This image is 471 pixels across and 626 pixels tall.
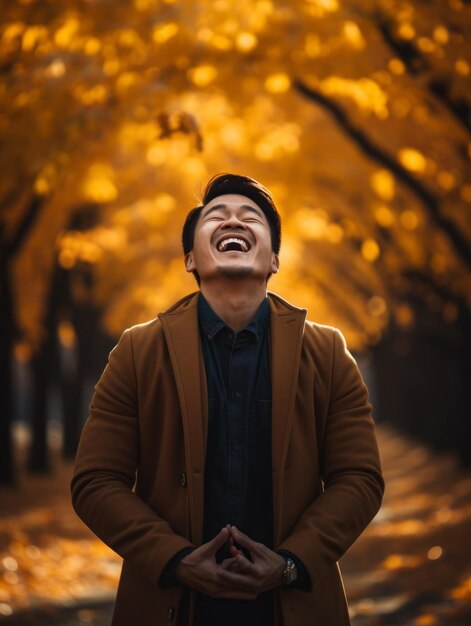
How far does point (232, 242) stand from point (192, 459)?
78 cm

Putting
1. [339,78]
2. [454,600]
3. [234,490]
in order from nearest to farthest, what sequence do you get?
[234,490], [454,600], [339,78]

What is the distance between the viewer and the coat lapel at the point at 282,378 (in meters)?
3.14

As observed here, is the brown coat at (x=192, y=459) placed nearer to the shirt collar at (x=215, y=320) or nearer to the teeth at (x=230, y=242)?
the shirt collar at (x=215, y=320)

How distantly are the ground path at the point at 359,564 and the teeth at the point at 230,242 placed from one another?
5344 millimetres

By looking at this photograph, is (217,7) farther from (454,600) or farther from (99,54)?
(454,600)

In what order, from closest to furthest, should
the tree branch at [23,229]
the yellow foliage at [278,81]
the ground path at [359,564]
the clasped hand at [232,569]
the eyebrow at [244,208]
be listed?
the clasped hand at [232,569], the eyebrow at [244,208], the ground path at [359,564], the yellow foliage at [278,81], the tree branch at [23,229]

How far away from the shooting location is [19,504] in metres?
16.2

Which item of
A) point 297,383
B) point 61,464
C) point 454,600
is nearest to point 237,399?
point 297,383

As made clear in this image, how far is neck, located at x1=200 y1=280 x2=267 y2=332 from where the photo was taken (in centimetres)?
336

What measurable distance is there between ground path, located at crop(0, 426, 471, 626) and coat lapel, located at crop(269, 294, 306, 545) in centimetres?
517

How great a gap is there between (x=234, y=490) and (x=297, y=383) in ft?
1.39

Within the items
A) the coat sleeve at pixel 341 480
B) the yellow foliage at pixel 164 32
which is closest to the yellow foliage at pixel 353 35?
the yellow foliage at pixel 164 32

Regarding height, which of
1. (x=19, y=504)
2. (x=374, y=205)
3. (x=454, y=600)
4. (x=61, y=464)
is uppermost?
(x=374, y=205)

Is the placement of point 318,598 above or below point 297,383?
below
